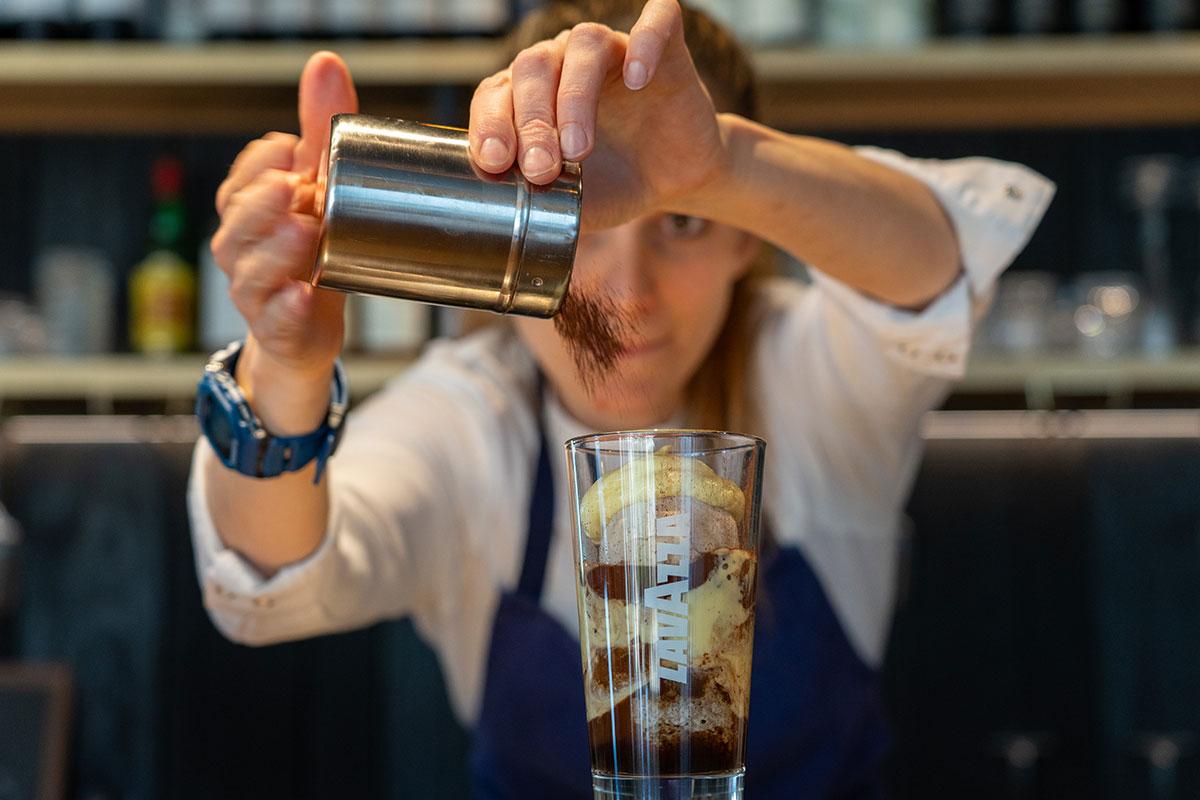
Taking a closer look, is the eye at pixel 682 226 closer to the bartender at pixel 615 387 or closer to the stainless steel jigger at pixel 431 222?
the bartender at pixel 615 387

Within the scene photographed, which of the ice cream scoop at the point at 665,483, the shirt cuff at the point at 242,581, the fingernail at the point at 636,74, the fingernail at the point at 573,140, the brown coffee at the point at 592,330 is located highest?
the fingernail at the point at 636,74

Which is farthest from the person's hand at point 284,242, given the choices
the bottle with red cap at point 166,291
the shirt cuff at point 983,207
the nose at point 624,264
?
the bottle with red cap at point 166,291

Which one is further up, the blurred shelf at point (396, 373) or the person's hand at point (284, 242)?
the person's hand at point (284, 242)

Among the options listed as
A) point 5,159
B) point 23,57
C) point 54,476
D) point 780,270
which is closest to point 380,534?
point 780,270

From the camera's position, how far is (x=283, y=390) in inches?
32.4

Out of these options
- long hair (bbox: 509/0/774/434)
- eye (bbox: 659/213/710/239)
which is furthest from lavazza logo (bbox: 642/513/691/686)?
long hair (bbox: 509/0/774/434)

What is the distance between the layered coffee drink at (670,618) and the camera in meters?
0.55

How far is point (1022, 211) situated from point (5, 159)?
2.18 meters

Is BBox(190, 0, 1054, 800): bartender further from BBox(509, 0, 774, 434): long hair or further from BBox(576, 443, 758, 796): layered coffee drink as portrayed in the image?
BBox(576, 443, 758, 796): layered coffee drink

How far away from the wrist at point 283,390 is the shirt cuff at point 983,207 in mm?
447

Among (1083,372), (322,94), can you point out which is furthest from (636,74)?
(1083,372)

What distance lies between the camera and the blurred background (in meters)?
2.19

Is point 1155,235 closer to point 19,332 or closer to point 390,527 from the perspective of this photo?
point 390,527

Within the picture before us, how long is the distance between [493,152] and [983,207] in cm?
54
